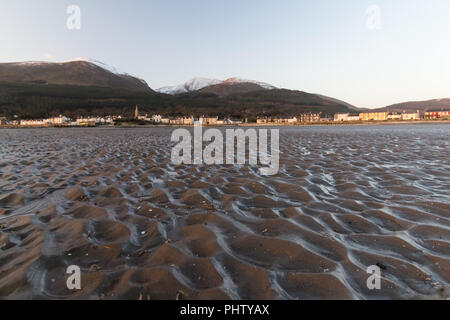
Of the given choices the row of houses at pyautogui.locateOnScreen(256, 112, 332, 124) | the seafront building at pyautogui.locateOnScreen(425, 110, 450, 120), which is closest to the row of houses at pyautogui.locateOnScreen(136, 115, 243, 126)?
the row of houses at pyautogui.locateOnScreen(256, 112, 332, 124)

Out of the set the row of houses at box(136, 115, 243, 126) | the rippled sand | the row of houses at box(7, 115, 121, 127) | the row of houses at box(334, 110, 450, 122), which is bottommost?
the rippled sand

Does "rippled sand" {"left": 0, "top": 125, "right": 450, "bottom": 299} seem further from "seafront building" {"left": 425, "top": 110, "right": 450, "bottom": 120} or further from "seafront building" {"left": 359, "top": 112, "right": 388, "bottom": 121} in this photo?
"seafront building" {"left": 425, "top": 110, "right": 450, "bottom": 120}

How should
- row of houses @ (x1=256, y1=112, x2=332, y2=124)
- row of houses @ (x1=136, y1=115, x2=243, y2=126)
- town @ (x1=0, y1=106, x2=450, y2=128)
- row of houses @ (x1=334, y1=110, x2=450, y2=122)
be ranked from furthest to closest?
1. row of houses @ (x1=334, y1=110, x2=450, y2=122)
2. row of houses @ (x1=256, y1=112, x2=332, y2=124)
3. row of houses @ (x1=136, y1=115, x2=243, y2=126)
4. town @ (x1=0, y1=106, x2=450, y2=128)

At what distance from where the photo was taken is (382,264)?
11.0 feet

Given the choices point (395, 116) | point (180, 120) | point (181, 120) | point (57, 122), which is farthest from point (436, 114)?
point (57, 122)

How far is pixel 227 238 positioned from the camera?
4207 mm

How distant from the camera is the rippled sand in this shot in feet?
9.55

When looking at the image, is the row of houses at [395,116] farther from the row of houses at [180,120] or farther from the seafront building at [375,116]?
the row of houses at [180,120]

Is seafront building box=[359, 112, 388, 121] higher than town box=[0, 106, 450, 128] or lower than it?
higher

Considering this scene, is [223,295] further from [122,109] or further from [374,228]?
[122,109]

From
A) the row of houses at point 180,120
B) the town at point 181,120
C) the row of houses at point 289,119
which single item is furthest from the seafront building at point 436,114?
the row of houses at point 180,120

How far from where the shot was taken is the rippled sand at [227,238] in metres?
2.91

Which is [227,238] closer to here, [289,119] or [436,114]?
[289,119]

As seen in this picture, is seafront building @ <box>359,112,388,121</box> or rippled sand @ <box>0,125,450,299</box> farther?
seafront building @ <box>359,112,388,121</box>
